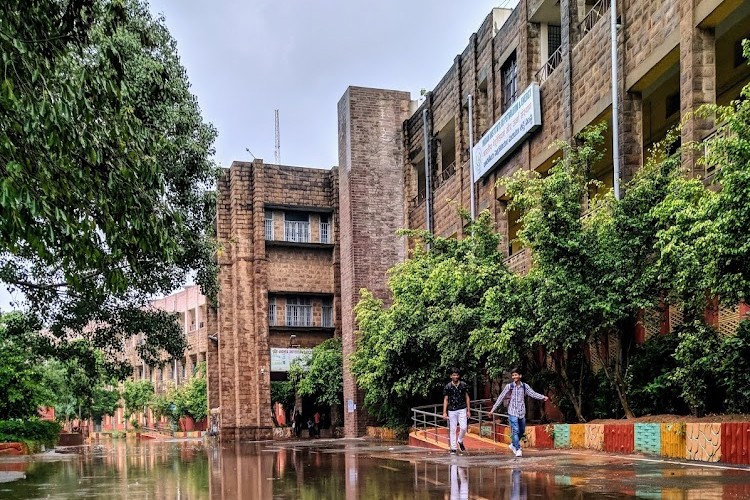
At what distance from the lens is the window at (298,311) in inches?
1953

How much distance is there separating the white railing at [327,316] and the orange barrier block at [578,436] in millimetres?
32032

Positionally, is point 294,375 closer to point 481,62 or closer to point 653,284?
point 481,62

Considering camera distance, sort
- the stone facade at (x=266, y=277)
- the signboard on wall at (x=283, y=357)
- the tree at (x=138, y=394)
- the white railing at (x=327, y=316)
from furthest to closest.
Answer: the tree at (x=138, y=394), the white railing at (x=327, y=316), the signboard on wall at (x=283, y=357), the stone facade at (x=266, y=277)

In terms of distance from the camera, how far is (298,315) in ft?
163

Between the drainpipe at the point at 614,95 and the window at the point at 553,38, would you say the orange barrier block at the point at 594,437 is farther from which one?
the window at the point at 553,38

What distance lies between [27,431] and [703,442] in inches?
1172

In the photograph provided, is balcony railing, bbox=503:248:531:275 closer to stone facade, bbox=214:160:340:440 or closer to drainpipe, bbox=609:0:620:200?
drainpipe, bbox=609:0:620:200

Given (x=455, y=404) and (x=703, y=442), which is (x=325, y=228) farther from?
(x=703, y=442)

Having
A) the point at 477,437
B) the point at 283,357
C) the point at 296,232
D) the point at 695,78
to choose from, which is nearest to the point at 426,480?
the point at 477,437

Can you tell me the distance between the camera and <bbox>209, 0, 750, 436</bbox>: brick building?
829 inches

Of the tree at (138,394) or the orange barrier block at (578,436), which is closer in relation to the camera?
the orange barrier block at (578,436)

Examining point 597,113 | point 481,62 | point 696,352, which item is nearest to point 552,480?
point 696,352

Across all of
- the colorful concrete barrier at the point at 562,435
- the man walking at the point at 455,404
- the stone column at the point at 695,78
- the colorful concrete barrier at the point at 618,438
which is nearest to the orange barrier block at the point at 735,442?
the colorful concrete barrier at the point at 618,438

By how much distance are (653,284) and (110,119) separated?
12200mm
